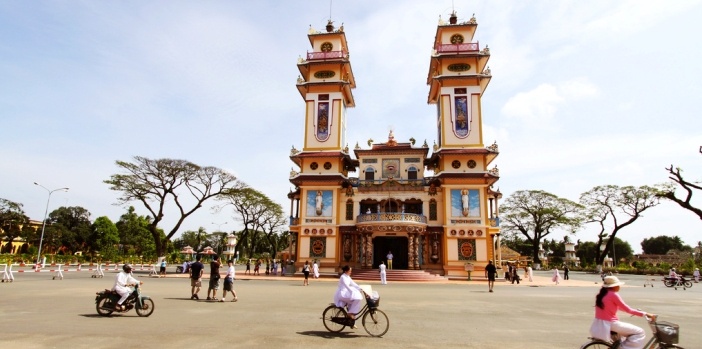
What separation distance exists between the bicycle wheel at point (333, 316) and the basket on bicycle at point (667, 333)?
16.8 ft

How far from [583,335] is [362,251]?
24.8 metres

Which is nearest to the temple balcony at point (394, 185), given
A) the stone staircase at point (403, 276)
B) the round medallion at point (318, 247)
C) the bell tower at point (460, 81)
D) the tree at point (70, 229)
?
the bell tower at point (460, 81)

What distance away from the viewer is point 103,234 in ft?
221

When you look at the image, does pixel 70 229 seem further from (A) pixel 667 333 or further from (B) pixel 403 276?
(A) pixel 667 333

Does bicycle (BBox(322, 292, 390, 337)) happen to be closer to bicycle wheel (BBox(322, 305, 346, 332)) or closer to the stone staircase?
bicycle wheel (BBox(322, 305, 346, 332))

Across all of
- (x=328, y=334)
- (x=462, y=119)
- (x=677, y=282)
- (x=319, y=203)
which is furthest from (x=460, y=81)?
(x=328, y=334)

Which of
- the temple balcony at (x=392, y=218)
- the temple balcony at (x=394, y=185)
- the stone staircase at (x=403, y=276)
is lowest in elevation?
the stone staircase at (x=403, y=276)

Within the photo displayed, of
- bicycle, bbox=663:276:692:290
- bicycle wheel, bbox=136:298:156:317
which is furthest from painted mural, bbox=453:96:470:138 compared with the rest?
bicycle wheel, bbox=136:298:156:317

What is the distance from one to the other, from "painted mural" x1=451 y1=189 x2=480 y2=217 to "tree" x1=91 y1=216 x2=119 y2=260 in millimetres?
57145

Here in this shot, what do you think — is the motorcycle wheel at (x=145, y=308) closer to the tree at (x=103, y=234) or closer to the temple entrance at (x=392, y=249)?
the temple entrance at (x=392, y=249)

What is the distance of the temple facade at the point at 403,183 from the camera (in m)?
32.3

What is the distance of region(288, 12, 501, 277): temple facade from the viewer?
32.3 meters

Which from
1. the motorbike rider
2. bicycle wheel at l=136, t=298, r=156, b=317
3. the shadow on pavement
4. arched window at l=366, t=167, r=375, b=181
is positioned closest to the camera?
the shadow on pavement

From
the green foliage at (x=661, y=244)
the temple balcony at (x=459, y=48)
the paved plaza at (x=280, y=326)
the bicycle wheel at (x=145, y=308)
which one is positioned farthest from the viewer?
the green foliage at (x=661, y=244)
